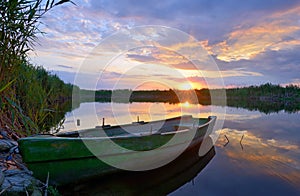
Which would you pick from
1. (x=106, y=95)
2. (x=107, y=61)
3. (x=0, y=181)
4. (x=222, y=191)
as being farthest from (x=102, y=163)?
(x=106, y=95)

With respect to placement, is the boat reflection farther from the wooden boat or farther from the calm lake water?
the wooden boat

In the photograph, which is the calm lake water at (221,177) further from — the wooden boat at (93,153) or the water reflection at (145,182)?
the wooden boat at (93,153)

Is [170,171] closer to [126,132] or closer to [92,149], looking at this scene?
[126,132]

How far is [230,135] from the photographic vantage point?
8430 mm

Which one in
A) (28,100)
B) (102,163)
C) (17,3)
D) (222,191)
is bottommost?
(222,191)

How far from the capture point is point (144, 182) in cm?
411

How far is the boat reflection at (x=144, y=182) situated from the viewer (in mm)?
3605

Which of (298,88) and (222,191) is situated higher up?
(298,88)

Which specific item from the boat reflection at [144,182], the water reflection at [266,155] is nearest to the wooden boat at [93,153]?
the boat reflection at [144,182]

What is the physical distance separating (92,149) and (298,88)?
3677cm

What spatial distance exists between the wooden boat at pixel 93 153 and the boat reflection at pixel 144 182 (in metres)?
0.16

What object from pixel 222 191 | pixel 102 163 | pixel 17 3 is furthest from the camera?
pixel 222 191

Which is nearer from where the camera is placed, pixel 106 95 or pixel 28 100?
pixel 28 100

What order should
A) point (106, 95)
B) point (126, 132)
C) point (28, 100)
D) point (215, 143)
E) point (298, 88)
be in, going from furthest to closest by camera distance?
point (106, 95), point (298, 88), point (215, 143), point (126, 132), point (28, 100)
